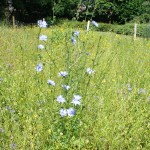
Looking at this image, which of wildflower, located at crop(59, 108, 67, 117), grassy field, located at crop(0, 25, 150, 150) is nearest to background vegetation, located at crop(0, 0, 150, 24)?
grassy field, located at crop(0, 25, 150, 150)

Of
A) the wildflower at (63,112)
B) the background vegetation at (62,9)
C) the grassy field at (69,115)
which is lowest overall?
the background vegetation at (62,9)

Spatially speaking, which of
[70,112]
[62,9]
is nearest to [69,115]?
[70,112]

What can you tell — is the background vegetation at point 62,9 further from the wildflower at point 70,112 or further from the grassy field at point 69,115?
the wildflower at point 70,112

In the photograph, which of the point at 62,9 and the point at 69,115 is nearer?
the point at 69,115

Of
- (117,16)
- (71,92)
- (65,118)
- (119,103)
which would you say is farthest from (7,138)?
(117,16)

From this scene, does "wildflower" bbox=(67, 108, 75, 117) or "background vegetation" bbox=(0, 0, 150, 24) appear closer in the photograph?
"wildflower" bbox=(67, 108, 75, 117)

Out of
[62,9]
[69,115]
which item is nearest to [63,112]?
[69,115]

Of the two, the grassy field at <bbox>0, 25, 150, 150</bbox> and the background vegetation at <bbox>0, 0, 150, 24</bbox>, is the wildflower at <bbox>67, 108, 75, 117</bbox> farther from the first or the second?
the background vegetation at <bbox>0, 0, 150, 24</bbox>

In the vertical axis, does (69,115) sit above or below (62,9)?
above

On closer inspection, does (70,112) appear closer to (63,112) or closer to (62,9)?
(63,112)

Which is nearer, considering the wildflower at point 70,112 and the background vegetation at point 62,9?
the wildflower at point 70,112

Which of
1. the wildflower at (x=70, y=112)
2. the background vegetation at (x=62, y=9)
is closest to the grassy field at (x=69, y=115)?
the wildflower at (x=70, y=112)

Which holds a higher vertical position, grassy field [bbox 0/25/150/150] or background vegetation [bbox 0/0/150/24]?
grassy field [bbox 0/25/150/150]

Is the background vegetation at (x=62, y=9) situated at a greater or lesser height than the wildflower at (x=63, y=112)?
lesser
